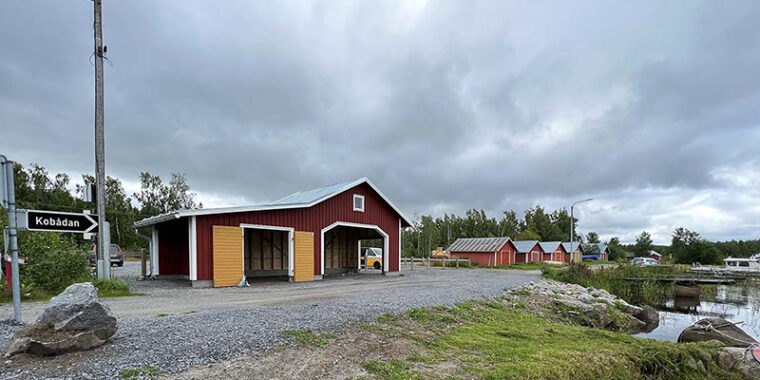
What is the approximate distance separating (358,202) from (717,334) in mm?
14811

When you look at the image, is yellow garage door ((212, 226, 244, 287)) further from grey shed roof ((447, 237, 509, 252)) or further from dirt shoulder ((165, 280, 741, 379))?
grey shed roof ((447, 237, 509, 252))

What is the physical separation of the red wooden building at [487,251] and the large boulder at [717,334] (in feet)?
103

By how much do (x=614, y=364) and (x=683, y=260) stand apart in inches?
2339

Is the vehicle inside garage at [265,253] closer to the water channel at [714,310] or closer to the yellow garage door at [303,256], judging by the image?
the yellow garage door at [303,256]

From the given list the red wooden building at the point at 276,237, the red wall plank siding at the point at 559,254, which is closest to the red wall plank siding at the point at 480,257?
the red wall plank siding at the point at 559,254

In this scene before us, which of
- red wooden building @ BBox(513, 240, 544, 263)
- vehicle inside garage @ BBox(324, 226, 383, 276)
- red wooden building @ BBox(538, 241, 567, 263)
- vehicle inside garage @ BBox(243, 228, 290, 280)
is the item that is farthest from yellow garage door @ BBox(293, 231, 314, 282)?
red wooden building @ BBox(538, 241, 567, 263)

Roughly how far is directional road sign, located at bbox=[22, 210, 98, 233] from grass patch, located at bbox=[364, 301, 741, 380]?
609 cm

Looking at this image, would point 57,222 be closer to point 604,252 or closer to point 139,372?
point 139,372

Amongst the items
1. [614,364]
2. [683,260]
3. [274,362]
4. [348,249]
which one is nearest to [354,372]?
[274,362]

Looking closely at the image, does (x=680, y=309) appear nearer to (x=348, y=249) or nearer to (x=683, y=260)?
(x=348, y=249)

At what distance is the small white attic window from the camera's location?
68.0 feet

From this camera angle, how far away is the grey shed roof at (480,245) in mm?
43375

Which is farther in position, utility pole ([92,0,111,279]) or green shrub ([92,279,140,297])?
utility pole ([92,0,111,279])

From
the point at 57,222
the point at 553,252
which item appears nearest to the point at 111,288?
the point at 57,222
